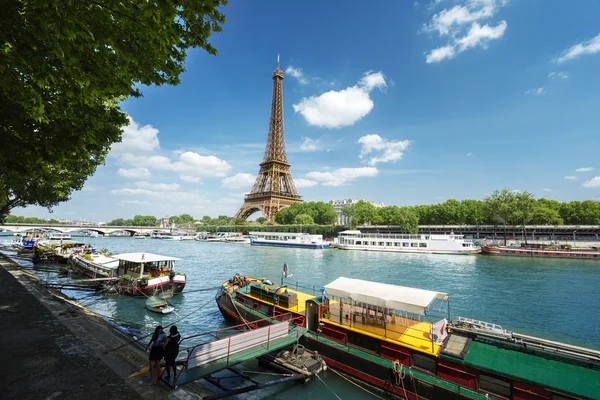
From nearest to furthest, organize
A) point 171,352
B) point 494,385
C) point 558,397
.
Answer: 1. point 558,397
2. point 171,352
3. point 494,385

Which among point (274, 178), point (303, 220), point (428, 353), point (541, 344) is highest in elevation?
point (274, 178)

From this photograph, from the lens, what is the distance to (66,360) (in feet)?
28.5

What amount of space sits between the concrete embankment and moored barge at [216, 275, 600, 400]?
642 cm

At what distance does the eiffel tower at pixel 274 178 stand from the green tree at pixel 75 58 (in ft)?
324

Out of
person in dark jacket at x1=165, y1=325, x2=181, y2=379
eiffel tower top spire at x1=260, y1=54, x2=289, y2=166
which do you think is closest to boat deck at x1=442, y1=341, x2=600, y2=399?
person in dark jacket at x1=165, y1=325, x2=181, y2=379

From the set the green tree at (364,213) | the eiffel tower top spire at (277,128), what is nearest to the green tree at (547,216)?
the green tree at (364,213)

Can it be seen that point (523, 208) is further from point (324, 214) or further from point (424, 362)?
point (424, 362)

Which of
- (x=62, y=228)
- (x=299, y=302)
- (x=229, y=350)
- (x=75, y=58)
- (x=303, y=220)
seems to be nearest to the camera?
(x=75, y=58)

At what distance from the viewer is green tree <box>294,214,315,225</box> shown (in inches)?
4135

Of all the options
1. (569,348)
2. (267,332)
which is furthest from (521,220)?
(267,332)

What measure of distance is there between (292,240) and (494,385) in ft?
228

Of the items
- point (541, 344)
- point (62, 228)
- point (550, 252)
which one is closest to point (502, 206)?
point (550, 252)

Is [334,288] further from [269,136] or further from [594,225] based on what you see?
[269,136]

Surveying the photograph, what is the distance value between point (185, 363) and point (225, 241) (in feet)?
324
